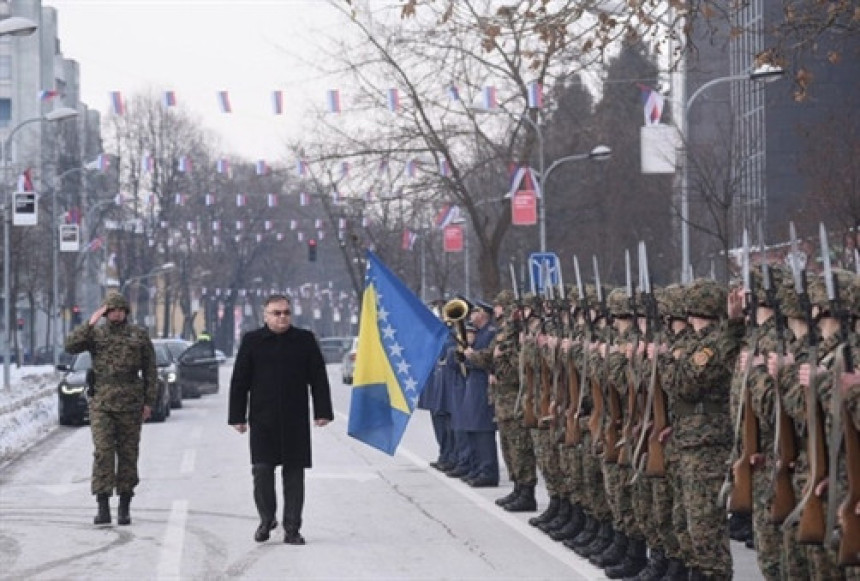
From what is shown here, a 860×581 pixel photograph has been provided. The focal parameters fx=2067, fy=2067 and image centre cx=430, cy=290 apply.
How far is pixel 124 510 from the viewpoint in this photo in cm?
1617

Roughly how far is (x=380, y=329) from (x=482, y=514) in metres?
1.73

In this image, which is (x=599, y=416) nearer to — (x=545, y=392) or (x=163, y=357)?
(x=545, y=392)

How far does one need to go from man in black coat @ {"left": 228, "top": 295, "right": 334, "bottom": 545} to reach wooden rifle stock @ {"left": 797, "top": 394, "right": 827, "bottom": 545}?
6738mm

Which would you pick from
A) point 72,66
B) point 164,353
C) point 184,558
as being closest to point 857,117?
point 164,353

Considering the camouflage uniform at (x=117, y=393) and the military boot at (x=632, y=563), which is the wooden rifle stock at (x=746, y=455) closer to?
the military boot at (x=632, y=563)

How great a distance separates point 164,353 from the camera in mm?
39062

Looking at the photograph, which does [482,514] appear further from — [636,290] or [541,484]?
[636,290]

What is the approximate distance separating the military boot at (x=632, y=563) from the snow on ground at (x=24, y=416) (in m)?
13.2

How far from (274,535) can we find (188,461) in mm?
8868

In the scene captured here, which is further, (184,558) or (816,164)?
(816,164)

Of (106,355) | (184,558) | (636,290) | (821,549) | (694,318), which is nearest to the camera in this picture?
(821,549)

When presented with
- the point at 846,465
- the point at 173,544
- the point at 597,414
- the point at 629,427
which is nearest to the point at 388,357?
the point at 173,544

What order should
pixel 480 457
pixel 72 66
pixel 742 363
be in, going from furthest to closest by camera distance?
pixel 72 66 → pixel 480 457 → pixel 742 363

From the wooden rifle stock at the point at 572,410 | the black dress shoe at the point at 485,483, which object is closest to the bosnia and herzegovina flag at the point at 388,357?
the wooden rifle stock at the point at 572,410
